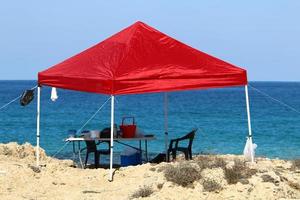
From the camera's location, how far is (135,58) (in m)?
12.0

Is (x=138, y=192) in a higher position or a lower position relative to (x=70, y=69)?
lower

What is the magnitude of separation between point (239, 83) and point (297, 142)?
62.0 ft

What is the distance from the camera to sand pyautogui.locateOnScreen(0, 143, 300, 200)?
32.2ft

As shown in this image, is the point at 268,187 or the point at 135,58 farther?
the point at 135,58

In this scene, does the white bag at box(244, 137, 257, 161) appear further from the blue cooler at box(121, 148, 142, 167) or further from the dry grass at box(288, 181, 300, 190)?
the blue cooler at box(121, 148, 142, 167)

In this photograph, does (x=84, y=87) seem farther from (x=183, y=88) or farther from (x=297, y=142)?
(x=297, y=142)

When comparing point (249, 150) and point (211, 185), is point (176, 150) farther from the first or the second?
point (211, 185)

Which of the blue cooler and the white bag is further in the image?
the blue cooler

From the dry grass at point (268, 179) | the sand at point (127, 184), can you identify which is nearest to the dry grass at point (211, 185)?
the sand at point (127, 184)

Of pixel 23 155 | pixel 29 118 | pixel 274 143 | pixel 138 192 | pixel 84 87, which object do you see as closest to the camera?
pixel 138 192

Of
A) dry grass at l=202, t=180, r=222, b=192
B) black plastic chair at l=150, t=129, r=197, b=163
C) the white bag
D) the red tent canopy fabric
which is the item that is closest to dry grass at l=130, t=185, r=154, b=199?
dry grass at l=202, t=180, r=222, b=192

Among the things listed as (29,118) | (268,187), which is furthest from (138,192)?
(29,118)

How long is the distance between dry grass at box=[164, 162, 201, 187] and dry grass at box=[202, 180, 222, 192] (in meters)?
0.23

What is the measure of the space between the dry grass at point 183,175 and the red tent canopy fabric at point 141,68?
1752 mm
